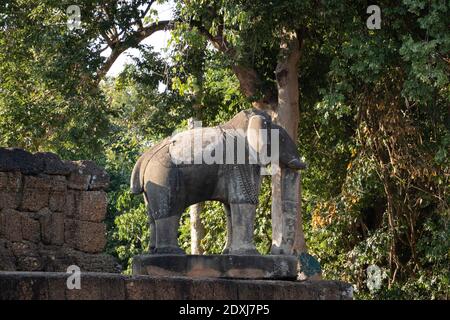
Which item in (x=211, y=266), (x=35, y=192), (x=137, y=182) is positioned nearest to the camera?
(x=211, y=266)

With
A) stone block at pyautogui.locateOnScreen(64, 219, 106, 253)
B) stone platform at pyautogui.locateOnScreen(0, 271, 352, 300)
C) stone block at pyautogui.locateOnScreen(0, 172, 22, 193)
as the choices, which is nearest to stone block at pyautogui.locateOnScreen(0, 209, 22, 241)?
stone block at pyautogui.locateOnScreen(0, 172, 22, 193)

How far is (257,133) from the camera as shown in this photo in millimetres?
7832

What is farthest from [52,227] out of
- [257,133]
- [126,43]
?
[126,43]

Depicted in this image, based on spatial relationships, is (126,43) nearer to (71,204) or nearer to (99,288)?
(71,204)

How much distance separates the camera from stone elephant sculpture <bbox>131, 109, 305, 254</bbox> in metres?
7.68

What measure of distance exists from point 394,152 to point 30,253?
7.69m

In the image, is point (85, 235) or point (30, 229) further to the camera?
point (85, 235)

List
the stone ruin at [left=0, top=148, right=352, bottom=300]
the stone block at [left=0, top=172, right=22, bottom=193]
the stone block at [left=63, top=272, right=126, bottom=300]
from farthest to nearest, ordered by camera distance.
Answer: the stone block at [left=0, top=172, right=22, bottom=193], the stone ruin at [left=0, top=148, right=352, bottom=300], the stone block at [left=63, top=272, right=126, bottom=300]

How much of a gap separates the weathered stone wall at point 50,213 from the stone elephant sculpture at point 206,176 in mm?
719

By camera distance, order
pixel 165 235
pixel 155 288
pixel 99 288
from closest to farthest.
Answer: pixel 99 288, pixel 155 288, pixel 165 235

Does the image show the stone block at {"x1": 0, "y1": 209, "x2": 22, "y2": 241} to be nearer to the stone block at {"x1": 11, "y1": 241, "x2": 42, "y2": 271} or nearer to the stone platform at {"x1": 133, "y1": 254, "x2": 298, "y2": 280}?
the stone block at {"x1": 11, "y1": 241, "x2": 42, "y2": 271}

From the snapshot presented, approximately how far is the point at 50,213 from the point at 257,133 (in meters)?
1.65
